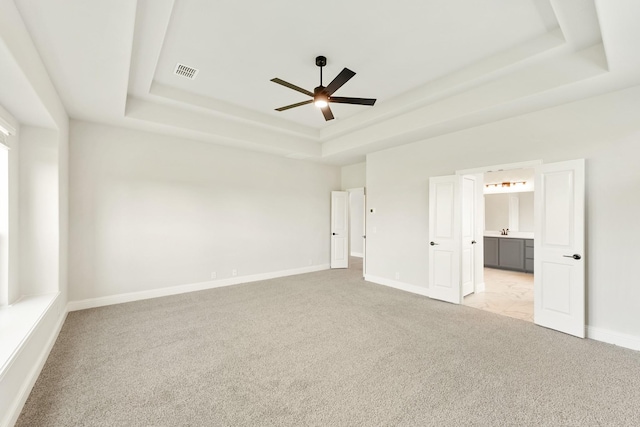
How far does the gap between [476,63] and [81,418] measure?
509 cm

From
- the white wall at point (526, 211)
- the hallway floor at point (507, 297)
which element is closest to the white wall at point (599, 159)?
the hallway floor at point (507, 297)

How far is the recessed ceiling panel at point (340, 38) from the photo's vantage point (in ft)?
8.16

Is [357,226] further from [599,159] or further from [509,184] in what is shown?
[599,159]

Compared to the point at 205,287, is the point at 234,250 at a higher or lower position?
higher

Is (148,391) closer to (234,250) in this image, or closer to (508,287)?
(234,250)

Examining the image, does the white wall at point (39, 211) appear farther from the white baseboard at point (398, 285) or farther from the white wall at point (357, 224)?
the white wall at point (357, 224)

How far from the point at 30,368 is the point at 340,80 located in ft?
12.4

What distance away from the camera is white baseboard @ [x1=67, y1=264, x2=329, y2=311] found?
13.6 feet

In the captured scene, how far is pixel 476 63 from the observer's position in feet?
11.0

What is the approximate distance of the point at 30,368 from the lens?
2268 millimetres

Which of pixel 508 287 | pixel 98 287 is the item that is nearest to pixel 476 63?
pixel 508 287

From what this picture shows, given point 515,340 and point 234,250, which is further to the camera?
point 234,250

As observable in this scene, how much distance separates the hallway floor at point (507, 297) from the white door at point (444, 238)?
1.37 ft

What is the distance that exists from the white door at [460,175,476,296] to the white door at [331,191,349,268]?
3.14 meters
